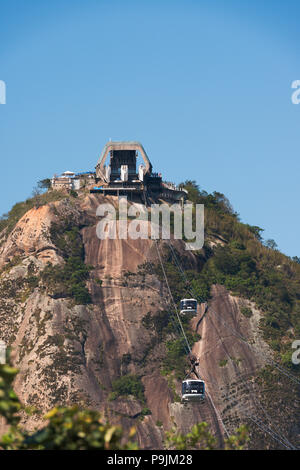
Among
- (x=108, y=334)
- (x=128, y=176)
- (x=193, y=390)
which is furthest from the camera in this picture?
(x=128, y=176)

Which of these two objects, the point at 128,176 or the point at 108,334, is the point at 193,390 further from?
the point at 128,176

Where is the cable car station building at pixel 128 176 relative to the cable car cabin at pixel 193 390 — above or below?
above

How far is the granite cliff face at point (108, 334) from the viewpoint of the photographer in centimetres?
Answer: 9612

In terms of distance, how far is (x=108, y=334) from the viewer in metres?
104

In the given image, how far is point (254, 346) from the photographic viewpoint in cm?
10756

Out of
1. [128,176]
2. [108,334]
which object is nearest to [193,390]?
[108,334]

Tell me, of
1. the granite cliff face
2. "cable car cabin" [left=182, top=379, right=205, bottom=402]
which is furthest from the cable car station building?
"cable car cabin" [left=182, top=379, right=205, bottom=402]

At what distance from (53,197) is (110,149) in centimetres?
1039

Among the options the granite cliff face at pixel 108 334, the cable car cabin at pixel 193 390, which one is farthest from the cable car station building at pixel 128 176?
the cable car cabin at pixel 193 390

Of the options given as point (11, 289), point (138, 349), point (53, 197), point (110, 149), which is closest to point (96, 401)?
point (138, 349)

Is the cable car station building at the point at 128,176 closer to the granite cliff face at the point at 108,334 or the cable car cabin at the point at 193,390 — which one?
the granite cliff face at the point at 108,334

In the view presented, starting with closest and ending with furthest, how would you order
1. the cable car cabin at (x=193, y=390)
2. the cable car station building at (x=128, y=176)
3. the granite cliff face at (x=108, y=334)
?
the cable car cabin at (x=193, y=390) → the granite cliff face at (x=108, y=334) → the cable car station building at (x=128, y=176)

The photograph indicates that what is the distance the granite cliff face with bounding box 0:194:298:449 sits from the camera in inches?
3784

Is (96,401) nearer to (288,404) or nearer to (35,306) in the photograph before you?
(35,306)
